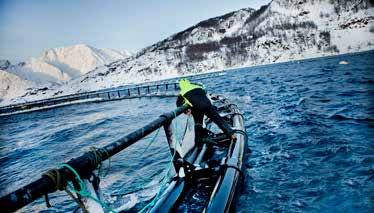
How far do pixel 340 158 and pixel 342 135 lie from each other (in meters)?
1.77

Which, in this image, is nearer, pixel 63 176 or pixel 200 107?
pixel 63 176

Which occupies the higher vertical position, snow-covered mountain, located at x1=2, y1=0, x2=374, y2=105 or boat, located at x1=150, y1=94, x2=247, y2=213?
snow-covered mountain, located at x1=2, y1=0, x2=374, y2=105

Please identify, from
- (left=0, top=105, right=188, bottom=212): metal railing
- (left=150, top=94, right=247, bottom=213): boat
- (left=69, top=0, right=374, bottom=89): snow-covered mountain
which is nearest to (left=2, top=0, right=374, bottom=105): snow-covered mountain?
(left=69, top=0, right=374, bottom=89): snow-covered mountain

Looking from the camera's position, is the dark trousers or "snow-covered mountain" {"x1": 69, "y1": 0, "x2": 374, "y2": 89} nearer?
the dark trousers

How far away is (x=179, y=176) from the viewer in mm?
4254

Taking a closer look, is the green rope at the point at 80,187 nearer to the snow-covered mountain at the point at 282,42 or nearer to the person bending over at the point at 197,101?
the person bending over at the point at 197,101

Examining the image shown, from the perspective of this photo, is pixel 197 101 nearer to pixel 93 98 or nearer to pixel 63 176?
pixel 63 176

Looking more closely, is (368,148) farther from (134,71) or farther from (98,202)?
(134,71)

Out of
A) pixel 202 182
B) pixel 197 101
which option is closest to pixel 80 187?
pixel 202 182

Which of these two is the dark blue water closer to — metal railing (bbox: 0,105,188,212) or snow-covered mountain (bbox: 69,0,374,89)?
metal railing (bbox: 0,105,188,212)

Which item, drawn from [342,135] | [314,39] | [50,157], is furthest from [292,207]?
[314,39]

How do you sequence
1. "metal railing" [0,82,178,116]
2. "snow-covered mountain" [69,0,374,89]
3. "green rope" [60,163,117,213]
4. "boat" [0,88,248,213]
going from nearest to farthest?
"boat" [0,88,248,213], "green rope" [60,163,117,213], "metal railing" [0,82,178,116], "snow-covered mountain" [69,0,374,89]

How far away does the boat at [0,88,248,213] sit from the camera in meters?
1.79

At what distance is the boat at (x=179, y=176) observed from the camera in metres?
1.79
